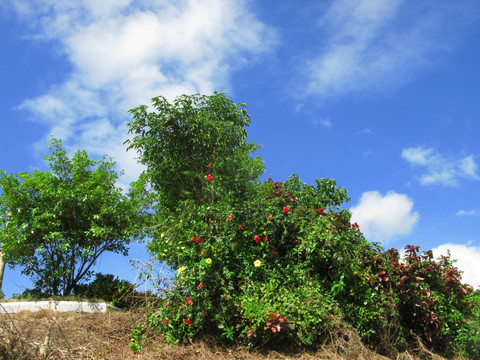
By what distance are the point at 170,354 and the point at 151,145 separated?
5256 millimetres

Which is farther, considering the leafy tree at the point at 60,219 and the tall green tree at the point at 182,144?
the leafy tree at the point at 60,219

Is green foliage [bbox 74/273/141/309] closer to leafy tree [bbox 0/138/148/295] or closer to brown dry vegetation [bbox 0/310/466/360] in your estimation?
leafy tree [bbox 0/138/148/295]

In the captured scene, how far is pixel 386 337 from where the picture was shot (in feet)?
19.1

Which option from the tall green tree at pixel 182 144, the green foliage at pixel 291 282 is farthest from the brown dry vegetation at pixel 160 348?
the tall green tree at pixel 182 144

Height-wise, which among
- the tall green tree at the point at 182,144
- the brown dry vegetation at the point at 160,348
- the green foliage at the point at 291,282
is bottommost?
the brown dry vegetation at the point at 160,348

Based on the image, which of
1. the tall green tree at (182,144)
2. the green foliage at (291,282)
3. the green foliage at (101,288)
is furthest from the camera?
the green foliage at (101,288)

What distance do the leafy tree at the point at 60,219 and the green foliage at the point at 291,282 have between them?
4764mm

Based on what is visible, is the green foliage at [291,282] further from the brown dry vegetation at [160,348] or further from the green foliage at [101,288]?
the green foliage at [101,288]

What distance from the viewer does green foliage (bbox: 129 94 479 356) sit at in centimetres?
541

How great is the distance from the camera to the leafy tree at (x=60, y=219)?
36.3ft

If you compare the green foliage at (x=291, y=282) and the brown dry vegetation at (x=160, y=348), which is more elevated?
the green foliage at (x=291, y=282)

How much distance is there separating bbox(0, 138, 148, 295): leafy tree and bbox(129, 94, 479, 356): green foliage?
4764 mm

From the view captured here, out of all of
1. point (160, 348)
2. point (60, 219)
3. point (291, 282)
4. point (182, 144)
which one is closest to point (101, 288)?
point (60, 219)

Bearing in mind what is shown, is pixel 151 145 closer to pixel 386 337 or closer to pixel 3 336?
pixel 3 336
